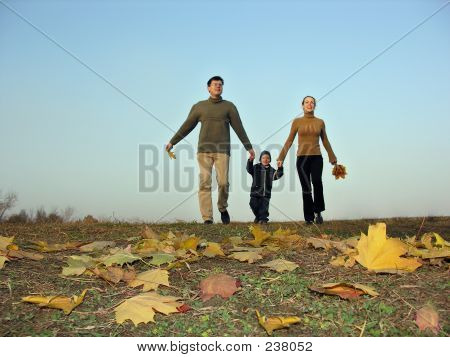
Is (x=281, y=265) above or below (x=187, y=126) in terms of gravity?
below

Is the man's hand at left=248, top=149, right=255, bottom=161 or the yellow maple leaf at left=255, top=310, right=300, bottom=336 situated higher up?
the man's hand at left=248, top=149, right=255, bottom=161

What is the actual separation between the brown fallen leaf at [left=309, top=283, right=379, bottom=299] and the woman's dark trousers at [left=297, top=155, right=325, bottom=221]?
574 centimetres

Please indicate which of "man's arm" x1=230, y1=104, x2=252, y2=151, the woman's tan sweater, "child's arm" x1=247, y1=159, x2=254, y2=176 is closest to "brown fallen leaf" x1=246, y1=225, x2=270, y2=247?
the woman's tan sweater

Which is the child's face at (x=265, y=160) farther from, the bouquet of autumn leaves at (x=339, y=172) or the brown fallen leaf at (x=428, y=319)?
the brown fallen leaf at (x=428, y=319)

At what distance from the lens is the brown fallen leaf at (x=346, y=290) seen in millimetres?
2592

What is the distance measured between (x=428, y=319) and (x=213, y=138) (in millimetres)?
6320

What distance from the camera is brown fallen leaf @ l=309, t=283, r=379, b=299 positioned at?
2.59 metres

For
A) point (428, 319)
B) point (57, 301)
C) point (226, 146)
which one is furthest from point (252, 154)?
point (428, 319)

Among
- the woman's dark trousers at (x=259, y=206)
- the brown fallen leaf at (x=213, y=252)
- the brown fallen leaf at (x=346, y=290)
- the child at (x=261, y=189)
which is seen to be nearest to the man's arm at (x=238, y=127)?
the child at (x=261, y=189)

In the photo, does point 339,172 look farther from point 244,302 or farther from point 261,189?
point 244,302

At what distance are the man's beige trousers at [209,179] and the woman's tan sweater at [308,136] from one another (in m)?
1.08

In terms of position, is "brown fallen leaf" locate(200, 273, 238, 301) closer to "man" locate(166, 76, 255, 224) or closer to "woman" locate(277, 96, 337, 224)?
"man" locate(166, 76, 255, 224)

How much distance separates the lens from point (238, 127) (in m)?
8.64

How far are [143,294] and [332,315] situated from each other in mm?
998
